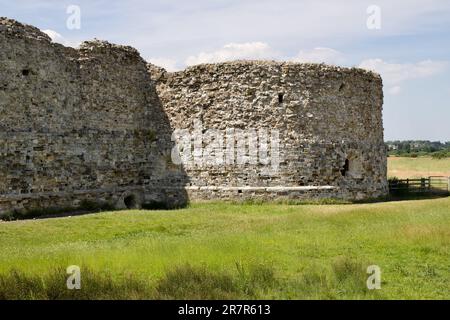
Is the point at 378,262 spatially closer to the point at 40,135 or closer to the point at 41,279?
the point at 41,279

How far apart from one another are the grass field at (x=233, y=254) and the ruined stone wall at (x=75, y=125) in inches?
88.3

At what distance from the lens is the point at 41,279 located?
9.09 m

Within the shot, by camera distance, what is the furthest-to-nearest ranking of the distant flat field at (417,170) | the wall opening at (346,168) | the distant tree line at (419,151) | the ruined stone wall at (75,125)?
the distant tree line at (419,151), the distant flat field at (417,170), the wall opening at (346,168), the ruined stone wall at (75,125)

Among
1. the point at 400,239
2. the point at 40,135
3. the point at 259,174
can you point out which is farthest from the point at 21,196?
the point at 400,239

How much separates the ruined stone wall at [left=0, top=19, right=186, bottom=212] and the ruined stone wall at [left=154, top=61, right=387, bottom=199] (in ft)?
5.12

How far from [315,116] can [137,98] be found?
7352 mm

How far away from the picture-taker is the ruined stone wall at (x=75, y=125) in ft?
58.3
